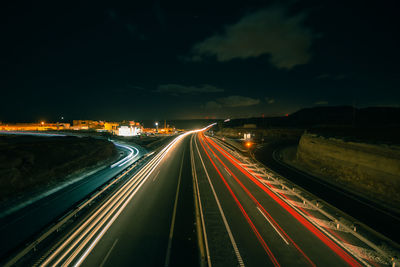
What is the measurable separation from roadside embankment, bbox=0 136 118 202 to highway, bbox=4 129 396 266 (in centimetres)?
1450

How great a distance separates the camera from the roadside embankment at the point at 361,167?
16828 millimetres

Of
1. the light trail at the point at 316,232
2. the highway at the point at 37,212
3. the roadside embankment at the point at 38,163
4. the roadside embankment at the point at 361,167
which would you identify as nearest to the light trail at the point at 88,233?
the highway at the point at 37,212

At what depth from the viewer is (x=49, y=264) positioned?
8.84m

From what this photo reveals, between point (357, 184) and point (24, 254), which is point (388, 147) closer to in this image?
point (357, 184)

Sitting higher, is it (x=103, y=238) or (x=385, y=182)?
(x=385, y=182)

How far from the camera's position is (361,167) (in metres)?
20.3

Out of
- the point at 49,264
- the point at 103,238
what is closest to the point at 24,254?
the point at 49,264

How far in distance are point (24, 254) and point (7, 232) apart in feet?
24.0

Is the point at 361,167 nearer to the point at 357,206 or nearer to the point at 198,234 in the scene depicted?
the point at 357,206

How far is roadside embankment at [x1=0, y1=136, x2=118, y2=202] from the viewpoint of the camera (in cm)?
1988

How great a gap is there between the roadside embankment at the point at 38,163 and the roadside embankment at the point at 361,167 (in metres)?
42.9

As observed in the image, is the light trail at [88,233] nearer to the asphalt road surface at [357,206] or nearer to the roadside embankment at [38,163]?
the roadside embankment at [38,163]

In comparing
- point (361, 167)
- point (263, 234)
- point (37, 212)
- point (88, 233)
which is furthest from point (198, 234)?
point (361, 167)

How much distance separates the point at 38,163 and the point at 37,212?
12.5 meters
